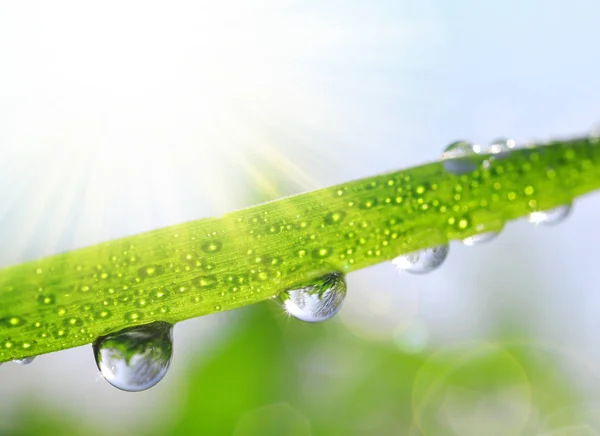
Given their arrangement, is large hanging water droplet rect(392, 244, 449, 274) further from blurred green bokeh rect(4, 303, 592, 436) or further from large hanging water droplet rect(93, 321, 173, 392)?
blurred green bokeh rect(4, 303, 592, 436)

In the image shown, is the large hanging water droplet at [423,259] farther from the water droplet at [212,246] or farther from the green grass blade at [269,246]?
the water droplet at [212,246]

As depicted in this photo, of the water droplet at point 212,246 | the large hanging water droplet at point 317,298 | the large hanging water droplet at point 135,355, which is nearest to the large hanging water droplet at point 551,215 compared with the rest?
the large hanging water droplet at point 317,298

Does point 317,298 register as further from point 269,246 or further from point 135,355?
point 135,355

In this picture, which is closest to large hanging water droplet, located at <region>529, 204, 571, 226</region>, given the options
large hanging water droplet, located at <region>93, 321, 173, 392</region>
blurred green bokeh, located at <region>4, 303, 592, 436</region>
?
large hanging water droplet, located at <region>93, 321, 173, 392</region>

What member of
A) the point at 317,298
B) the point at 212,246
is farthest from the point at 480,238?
the point at 212,246

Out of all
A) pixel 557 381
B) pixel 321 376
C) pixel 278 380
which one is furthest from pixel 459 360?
pixel 278 380

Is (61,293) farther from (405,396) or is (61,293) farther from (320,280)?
(405,396)

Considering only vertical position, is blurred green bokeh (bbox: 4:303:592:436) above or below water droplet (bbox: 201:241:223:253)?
above
